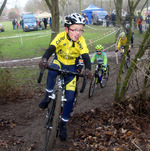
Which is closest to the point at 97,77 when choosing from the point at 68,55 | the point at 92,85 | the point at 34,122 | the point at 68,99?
the point at 92,85

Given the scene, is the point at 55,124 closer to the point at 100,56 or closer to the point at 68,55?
the point at 68,55

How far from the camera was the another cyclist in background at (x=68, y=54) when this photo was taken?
4.05m

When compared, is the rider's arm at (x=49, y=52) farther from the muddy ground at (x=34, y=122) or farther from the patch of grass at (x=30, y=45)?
the patch of grass at (x=30, y=45)

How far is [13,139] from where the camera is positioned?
167 inches

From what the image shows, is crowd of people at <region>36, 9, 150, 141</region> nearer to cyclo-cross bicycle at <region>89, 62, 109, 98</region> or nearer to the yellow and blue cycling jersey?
the yellow and blue cycling jersey

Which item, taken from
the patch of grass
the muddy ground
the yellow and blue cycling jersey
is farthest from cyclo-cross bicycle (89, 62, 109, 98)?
the patch of grass

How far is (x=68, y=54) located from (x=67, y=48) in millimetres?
128

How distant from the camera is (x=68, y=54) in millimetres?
4316

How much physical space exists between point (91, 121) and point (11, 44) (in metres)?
17.5

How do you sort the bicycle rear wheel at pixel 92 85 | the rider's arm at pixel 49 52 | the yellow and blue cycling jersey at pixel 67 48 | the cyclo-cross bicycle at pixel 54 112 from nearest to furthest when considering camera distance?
the cyclo-cross bicycle at pixel 54 112, the rider's arm at pixel 49 52, the yellow and blue cycling jersey at pixel 67 48, the bicycle rear wheel at pixel 92 85

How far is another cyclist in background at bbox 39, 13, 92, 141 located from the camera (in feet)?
13.3

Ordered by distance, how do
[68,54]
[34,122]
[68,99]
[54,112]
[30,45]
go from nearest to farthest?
[54,112]
[68,99]
[68,54]
[34,122]
[30,45]

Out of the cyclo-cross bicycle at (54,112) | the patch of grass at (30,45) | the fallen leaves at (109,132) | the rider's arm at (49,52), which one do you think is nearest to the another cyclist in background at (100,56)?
the fallen leaves at (109,132)

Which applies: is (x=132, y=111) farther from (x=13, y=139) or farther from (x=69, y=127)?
(x=13, y=139)
